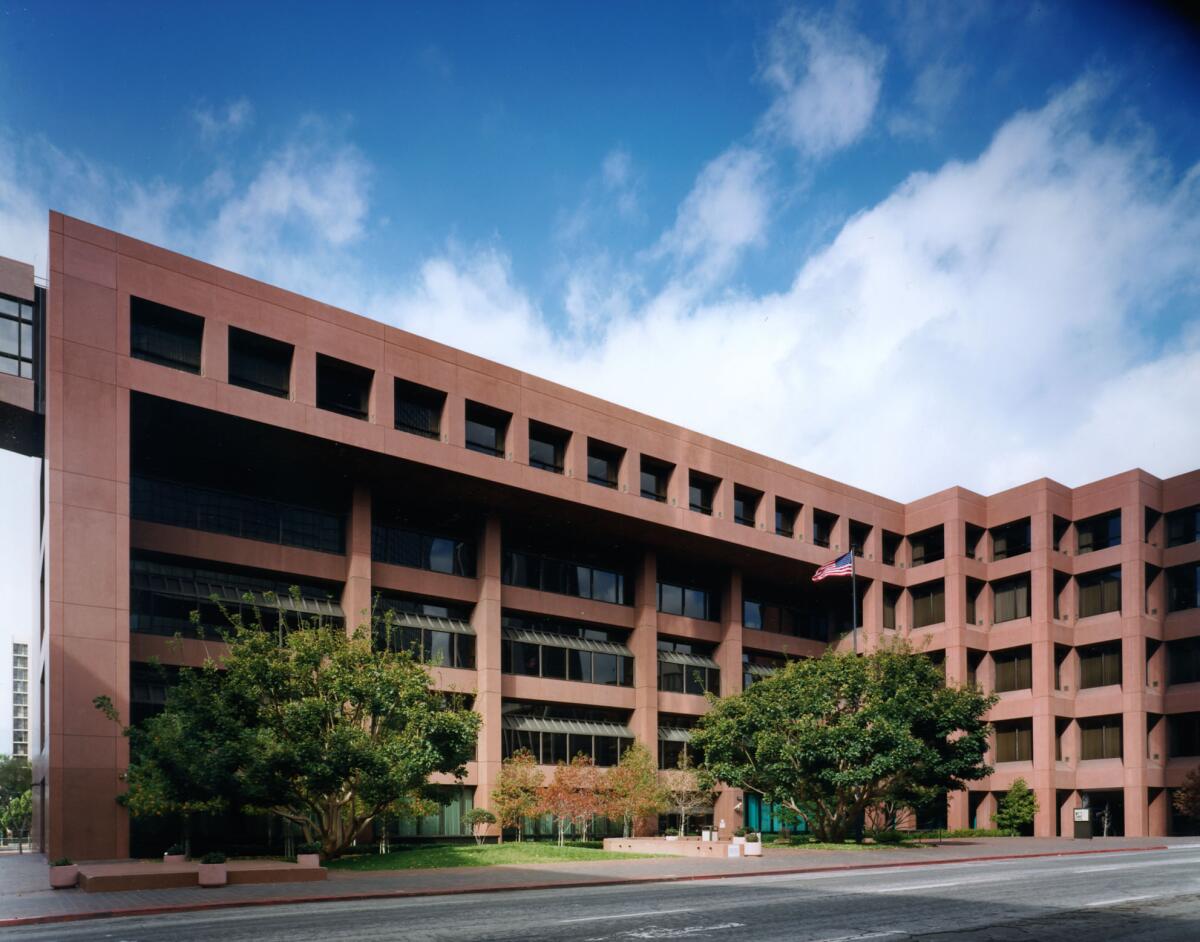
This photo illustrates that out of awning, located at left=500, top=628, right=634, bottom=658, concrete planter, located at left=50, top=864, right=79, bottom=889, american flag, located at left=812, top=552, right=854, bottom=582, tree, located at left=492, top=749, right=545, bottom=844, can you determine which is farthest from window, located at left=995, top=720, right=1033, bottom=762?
concrete planter, located at left=50, top=864, right=79, bottom=889

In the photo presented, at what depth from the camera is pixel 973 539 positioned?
2795 inches

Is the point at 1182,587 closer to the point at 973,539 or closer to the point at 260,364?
the point at 973,539

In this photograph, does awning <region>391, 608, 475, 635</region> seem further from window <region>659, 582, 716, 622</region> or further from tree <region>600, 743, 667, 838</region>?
window <region>659, 582, 716, 622</region>

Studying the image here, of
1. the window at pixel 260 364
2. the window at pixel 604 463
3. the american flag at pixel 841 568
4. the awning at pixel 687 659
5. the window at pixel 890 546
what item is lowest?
the awning at pixel 687 659

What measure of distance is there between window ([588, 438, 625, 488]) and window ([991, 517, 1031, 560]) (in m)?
30.2

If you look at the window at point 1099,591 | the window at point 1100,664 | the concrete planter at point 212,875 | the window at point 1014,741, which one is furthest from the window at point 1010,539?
the concrete planter at point 212,875

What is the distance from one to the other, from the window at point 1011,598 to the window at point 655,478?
Answer: 27.2 m

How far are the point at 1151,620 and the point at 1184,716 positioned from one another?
5927 mm

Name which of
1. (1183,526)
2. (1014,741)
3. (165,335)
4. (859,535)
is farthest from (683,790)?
(1183,526)

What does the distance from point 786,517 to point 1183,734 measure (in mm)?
26732

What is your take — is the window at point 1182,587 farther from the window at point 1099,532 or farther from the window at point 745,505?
the window at point 745,505

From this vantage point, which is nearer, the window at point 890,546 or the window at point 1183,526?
the window at point 1183,526

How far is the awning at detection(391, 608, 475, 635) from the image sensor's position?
163ft

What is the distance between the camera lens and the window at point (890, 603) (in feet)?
232
